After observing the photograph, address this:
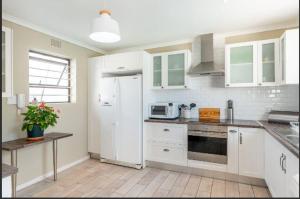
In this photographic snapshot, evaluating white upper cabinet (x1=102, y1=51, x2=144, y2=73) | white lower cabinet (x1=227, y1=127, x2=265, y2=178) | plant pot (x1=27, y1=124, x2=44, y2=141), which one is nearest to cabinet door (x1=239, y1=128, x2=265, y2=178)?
white lower cabinet (x1=227, y1=127, x2=265, y2=178)

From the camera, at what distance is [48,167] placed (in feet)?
6.60

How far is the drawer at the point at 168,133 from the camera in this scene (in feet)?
7.53

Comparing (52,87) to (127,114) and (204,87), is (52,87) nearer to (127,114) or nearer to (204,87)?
(127,114)

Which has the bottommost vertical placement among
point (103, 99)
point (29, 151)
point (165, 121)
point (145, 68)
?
point (29, 151)

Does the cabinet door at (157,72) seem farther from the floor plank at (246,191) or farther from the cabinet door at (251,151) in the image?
the floor plank at (246,191)

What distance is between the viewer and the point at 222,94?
250 centimetres

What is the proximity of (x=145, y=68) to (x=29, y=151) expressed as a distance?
1.79 meters

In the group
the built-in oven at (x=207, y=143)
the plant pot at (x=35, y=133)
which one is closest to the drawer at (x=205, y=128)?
the built-in oven at (x=207, y=143)

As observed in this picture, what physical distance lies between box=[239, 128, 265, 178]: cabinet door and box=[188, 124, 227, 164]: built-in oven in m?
0.18

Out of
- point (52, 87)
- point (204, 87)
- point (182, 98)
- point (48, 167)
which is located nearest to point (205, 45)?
point (204, 87)

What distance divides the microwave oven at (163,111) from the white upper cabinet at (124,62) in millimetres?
619

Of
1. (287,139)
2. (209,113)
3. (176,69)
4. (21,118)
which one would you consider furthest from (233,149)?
(21,118)

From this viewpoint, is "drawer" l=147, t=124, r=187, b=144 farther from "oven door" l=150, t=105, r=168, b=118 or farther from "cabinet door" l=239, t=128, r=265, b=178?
"cabinet door" l=239, t=128, r=265, b=178

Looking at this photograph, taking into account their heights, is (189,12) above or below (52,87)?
above
